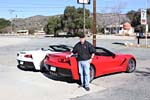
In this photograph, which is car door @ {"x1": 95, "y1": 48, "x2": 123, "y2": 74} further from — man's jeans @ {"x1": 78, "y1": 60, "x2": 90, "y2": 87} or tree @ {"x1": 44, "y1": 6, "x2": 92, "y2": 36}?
tree @ {"x1": 44, "y1": 6, "x2": 92, "y2": 36}

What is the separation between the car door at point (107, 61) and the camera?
12.0m

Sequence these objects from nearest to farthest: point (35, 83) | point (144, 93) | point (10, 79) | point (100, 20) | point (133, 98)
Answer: point (133, 98) < point (144, 93) < point (35, 83) < point (10, 79) < point (100, 20)

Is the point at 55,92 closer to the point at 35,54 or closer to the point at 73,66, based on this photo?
the point at 73,66

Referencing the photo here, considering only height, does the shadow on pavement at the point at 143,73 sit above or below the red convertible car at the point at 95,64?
below

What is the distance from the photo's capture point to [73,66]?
10883 millimetres

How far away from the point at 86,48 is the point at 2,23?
189m

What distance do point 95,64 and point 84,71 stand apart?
4.41ft

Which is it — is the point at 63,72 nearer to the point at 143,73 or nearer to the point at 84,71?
the point at 84,71

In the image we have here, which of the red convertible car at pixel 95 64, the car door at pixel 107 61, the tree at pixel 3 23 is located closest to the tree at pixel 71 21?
the red convertible car at pixel 95 64

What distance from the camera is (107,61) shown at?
12359 millimetres

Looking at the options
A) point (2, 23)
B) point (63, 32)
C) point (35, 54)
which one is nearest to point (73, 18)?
point (63, 32)

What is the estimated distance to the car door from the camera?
1200cm

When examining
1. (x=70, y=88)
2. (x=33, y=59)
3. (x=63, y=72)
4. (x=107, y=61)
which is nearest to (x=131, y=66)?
(x=107, y=61)

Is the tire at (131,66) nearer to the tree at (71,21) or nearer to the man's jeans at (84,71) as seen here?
the man's jeans at (84,71)
